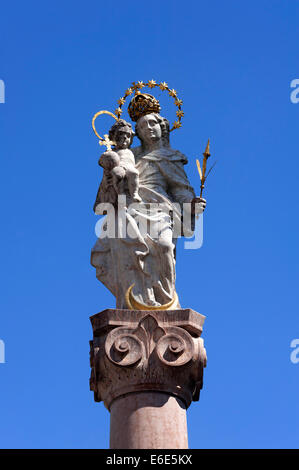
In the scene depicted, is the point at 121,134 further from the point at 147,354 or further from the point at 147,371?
the point at 147,371

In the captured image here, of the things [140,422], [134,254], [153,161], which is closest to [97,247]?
[134,254]

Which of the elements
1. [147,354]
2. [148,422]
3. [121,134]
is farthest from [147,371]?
[121,134]

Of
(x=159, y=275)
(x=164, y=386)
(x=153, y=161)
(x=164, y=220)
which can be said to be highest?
(x=153, y=161)

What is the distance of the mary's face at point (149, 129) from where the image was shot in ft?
57.3

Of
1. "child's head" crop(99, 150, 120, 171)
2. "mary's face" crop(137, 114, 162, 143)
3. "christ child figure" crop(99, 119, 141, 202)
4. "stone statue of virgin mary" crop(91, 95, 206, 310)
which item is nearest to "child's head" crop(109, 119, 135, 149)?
"christ child figure" crop(99, 119, 141, 202)

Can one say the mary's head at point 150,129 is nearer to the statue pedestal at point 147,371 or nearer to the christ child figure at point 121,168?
the christ child figure at point 121,168

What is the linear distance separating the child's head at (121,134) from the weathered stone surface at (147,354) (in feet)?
11.8

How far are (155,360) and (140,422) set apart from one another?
3.37 feet

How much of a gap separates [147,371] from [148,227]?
287 centimetres

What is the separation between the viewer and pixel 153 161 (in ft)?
56.4

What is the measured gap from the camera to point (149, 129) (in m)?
17.5
